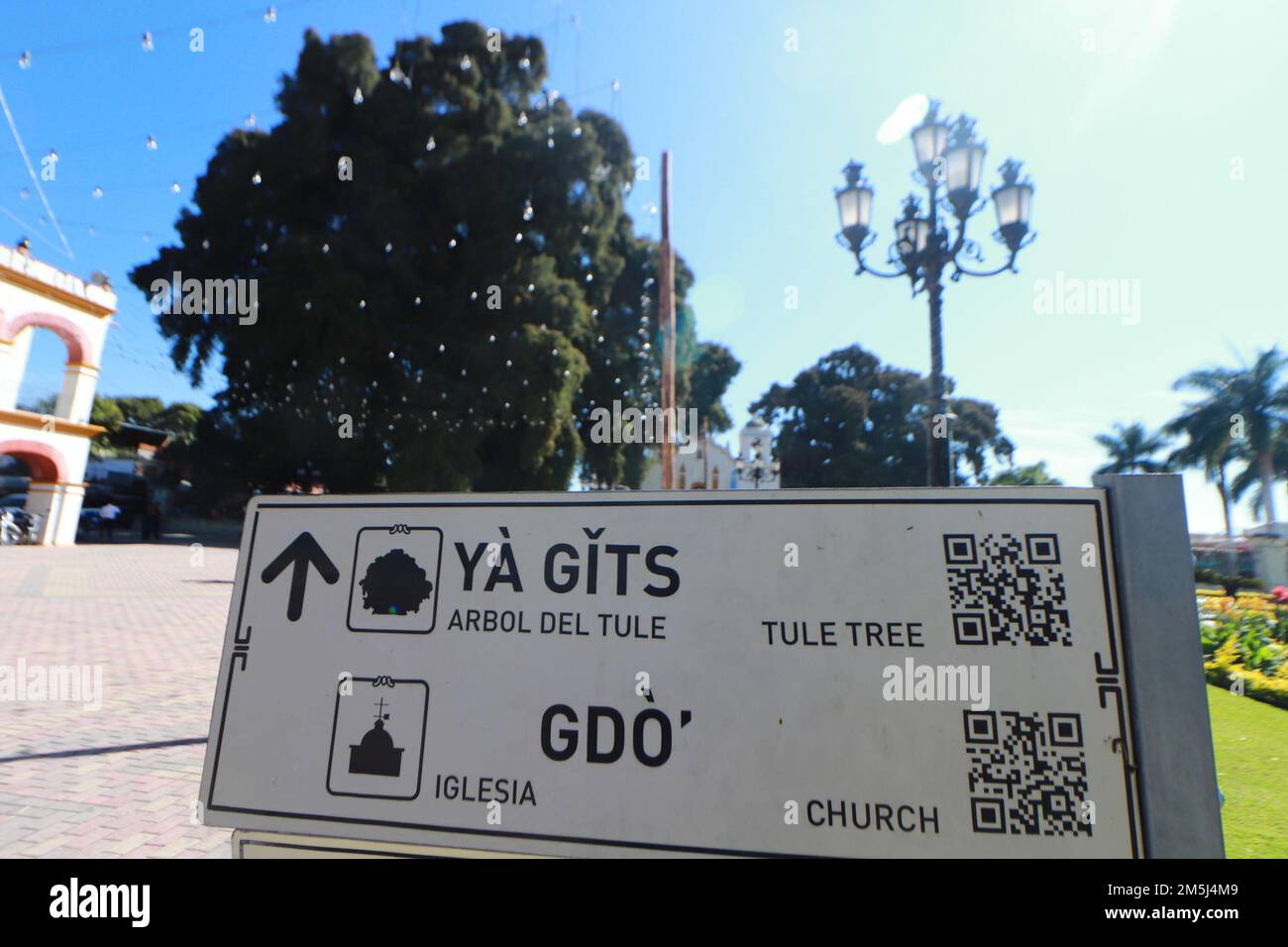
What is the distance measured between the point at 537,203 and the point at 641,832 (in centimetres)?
2798

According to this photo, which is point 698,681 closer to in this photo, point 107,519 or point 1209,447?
point 107,519

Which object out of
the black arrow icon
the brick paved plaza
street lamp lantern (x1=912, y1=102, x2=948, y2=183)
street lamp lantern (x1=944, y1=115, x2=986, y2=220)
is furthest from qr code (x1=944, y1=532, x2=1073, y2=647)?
street lamp lantern (x1=912, y1=102, x2=948, y2=183)

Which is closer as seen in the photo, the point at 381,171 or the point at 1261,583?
the point at 1261,583

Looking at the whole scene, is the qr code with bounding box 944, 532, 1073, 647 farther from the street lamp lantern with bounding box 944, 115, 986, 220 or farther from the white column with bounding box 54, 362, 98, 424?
the white column with bounding box 54, 362, 98, 424

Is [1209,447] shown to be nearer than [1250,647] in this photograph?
No

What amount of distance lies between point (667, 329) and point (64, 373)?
71.1 ft

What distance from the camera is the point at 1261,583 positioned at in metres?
18.2

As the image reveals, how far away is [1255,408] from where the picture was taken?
138 ft

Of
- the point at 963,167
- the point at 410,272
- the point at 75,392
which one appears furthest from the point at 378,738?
the point at 75,392

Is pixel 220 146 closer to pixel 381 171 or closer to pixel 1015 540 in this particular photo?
pixel 381 171

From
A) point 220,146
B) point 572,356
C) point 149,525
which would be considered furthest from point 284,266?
point 149,525

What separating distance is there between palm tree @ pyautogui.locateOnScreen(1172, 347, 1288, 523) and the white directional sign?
5153 centimetres

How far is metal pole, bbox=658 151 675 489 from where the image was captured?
11.1 meters
